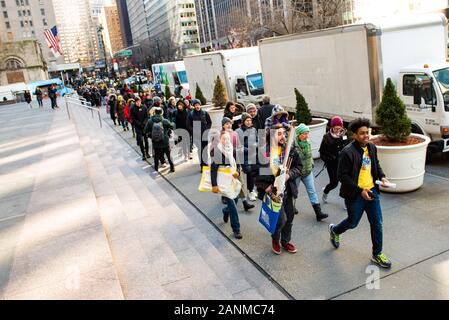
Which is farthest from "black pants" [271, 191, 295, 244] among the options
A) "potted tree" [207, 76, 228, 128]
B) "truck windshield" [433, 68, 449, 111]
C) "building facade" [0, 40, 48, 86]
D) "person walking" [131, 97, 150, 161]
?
"building facade" [0, 40, 48, 86]

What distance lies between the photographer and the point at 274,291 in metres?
5.17

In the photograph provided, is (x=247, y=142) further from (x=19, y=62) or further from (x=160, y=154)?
(x=19, y=62)

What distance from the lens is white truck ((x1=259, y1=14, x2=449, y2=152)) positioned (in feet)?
29.8

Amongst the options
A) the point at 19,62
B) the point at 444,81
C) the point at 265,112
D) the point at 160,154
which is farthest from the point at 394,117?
the point at 19,62

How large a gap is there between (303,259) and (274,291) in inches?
34.9

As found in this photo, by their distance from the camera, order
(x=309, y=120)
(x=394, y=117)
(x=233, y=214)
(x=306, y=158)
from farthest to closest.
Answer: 1. (x=309, y=120)
2. (x=394, y=117)
3. (x=306, y=158)
4. (x=233, y=214)

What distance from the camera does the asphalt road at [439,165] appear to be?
8750mm

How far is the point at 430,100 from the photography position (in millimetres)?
9031

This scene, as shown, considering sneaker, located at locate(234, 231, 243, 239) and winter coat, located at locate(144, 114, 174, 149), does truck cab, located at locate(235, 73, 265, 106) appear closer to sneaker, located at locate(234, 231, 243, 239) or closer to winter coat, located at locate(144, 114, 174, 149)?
winter coat, located at locate(144, 114, 174, 149)

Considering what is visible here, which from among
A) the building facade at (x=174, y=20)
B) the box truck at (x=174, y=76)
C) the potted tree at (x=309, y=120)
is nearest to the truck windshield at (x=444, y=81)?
the potted tree at (x=309, y=120)

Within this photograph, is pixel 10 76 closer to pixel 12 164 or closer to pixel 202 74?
pixel 202 74

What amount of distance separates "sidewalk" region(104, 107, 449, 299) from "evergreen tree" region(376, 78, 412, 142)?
1.09 m

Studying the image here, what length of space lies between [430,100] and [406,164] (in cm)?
214

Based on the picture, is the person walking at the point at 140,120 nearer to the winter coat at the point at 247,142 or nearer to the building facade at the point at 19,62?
the winter coat at the point at 247,142
